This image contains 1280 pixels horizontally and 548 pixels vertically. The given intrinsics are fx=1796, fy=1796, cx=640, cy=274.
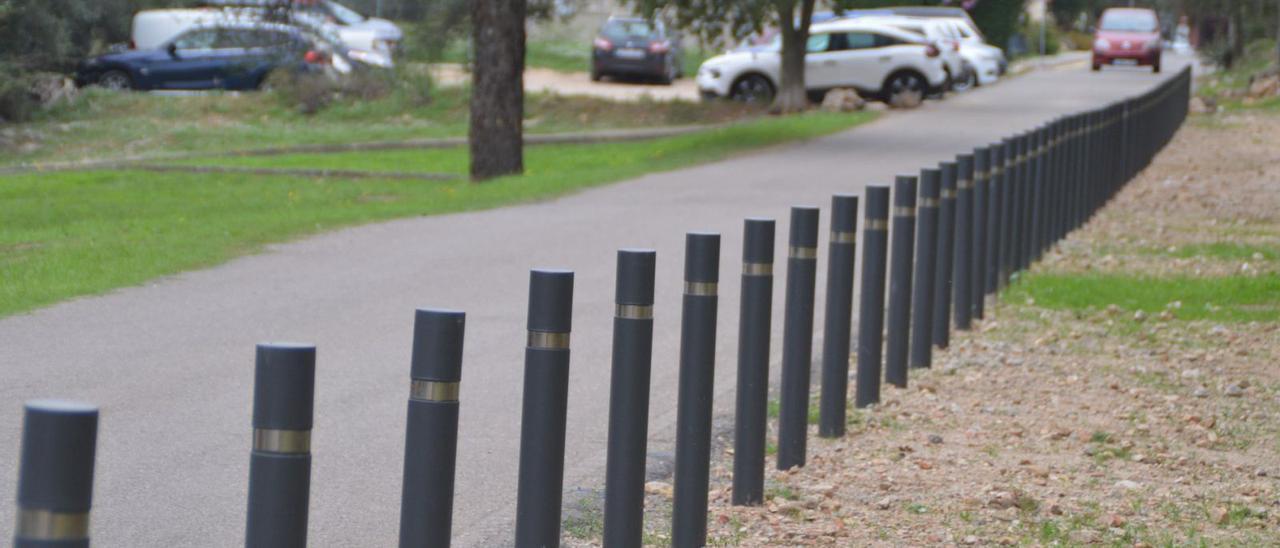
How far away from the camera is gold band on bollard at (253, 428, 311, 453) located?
3.09 m

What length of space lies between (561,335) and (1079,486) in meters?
2.92

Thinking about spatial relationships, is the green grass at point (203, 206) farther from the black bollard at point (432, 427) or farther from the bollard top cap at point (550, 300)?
the black bollard at point (432, 427)

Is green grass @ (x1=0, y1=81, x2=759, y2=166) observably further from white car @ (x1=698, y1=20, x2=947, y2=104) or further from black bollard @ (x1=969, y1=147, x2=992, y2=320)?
black bollard @ (x1=969, y1=147, x2=992, y2=320)

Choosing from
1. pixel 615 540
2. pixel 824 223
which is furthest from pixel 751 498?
pixel 824 223

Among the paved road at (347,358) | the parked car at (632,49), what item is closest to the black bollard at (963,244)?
the paved road at (347,358)

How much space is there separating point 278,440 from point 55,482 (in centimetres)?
60

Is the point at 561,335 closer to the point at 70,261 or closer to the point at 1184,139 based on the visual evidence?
the point at 70,261

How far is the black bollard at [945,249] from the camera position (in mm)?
Answer: 8945

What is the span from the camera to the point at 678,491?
5.27 meters

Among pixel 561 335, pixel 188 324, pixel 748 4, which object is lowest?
pixel 188 324

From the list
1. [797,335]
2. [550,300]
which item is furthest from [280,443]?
[797,335]

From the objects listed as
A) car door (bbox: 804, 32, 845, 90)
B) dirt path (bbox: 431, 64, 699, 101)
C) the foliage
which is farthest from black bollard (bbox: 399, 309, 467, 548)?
the foliage

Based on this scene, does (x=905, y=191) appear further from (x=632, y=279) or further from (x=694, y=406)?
(x=632, y=279)

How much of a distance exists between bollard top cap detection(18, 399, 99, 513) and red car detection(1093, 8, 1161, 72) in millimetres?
49859
